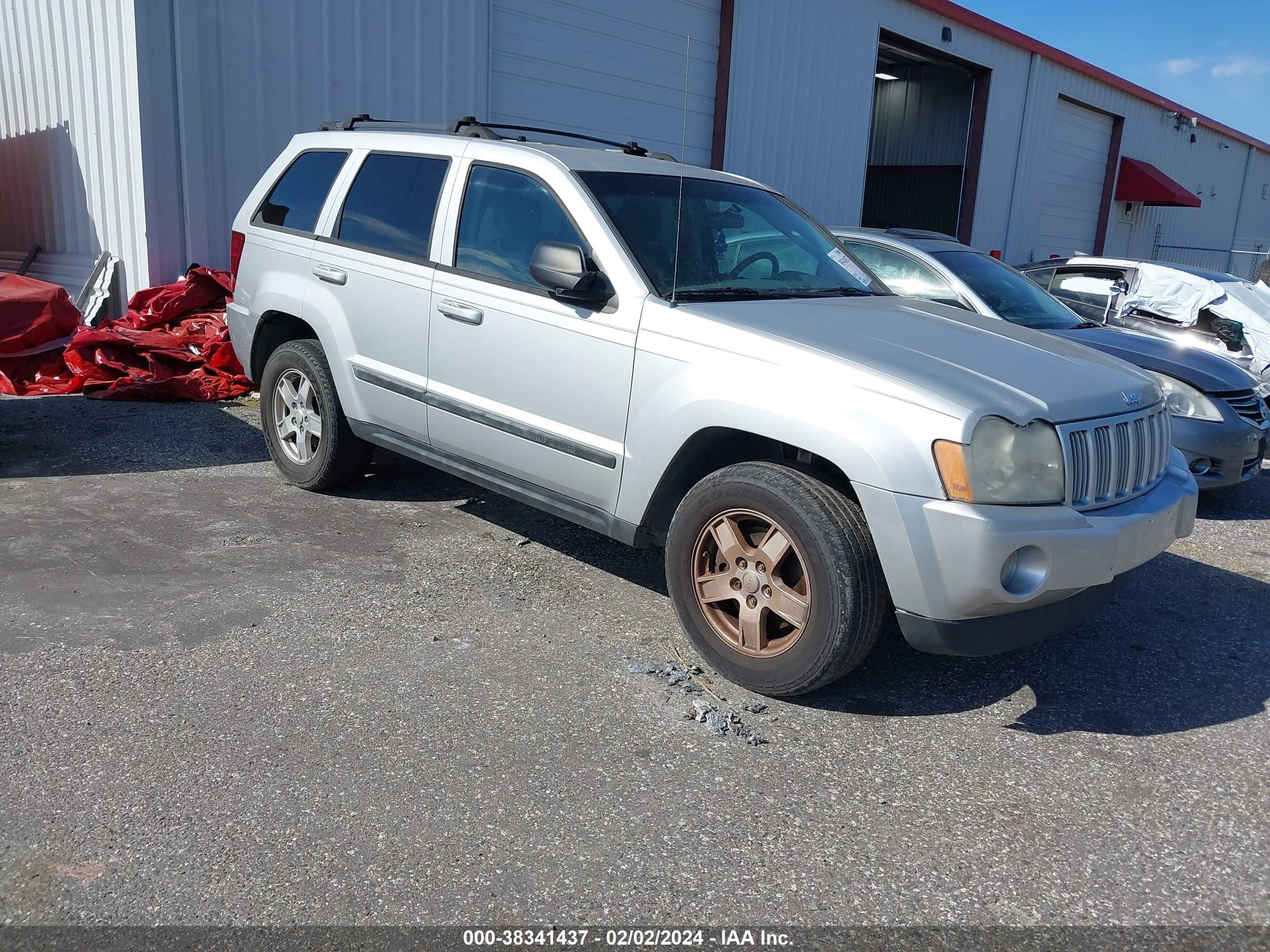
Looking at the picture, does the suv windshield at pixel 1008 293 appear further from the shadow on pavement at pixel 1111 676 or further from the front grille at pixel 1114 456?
the front grille at pixel 1114 456

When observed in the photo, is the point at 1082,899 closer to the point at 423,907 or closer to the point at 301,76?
the point at 423,907

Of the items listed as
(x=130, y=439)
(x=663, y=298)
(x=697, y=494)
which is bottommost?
(x=130, y=439)

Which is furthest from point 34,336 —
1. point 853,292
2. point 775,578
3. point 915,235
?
point 775,578

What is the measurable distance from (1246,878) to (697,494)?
1.97 metres

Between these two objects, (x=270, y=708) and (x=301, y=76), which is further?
(x=301, y=76)

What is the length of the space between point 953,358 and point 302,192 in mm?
3683

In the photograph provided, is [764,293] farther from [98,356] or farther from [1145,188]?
[1145,188]

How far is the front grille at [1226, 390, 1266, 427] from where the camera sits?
650 cm

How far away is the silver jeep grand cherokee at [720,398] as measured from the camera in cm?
321

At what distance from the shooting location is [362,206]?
5.18 metres

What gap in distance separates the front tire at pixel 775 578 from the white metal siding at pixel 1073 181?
64.4 feet

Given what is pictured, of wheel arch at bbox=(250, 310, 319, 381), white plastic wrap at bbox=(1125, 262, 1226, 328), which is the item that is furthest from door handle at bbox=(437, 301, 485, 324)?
white plastic wrap at bbox=(1125, 262, 1226, 328)

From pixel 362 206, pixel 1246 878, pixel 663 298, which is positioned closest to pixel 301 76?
pixel 362 206

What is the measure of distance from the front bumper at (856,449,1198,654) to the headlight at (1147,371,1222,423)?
11.6 feet
